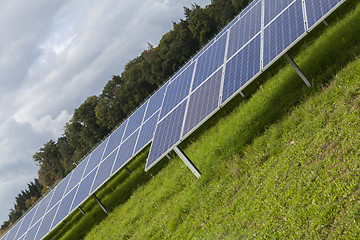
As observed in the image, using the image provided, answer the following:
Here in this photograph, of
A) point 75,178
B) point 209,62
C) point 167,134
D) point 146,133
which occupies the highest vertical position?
point 209,62

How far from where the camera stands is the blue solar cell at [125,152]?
21.1 meters

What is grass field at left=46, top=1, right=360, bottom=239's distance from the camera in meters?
8.90

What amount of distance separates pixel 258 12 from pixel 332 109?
27.5 feet

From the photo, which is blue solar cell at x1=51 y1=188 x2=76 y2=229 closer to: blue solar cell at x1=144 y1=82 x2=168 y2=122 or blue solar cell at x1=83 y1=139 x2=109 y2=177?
blue solar cell at x1=83 y1=139 x2=109 y2=177

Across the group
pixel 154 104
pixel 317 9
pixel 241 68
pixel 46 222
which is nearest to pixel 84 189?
pixel 46 222

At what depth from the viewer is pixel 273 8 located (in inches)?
645

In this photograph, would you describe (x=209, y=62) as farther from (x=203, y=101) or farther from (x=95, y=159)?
(x=95, y=159)

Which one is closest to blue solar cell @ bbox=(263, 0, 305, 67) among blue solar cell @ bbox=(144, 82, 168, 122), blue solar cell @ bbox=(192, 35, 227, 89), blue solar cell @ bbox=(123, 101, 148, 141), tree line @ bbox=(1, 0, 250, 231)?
blue solar cell @ bbox=(192, 35, 227, 89)

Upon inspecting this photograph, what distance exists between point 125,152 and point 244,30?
10634 millimetres

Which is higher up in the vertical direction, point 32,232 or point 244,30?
point 244,30

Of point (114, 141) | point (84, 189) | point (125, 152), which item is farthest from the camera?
point (114, 141)

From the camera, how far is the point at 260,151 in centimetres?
1311

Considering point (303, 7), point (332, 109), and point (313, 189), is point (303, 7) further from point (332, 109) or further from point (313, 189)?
point (313, 189)

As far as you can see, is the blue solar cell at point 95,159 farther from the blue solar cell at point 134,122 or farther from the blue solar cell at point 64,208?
the blue solar cell at point 134,122
